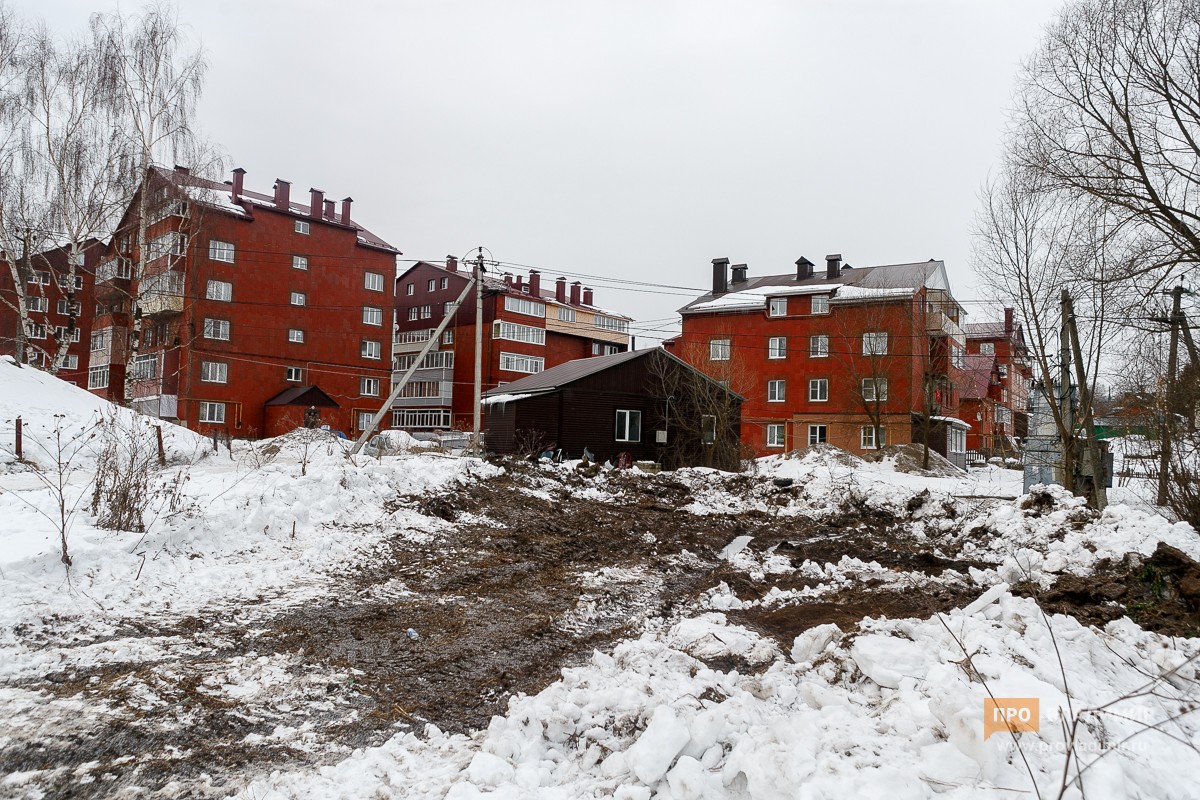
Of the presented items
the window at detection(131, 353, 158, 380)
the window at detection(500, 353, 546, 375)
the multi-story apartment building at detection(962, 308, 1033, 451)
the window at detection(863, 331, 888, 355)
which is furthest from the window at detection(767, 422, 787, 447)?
the window at detection(131, 353, 158, 380)

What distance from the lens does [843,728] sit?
344 cm

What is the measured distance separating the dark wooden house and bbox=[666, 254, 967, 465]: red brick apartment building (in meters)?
5.80

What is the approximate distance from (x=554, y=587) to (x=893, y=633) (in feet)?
15.0

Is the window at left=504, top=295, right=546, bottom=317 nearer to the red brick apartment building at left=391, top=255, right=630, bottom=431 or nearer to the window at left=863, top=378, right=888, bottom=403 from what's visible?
the red brick apartment building at left=391, top=255, right=630, bottom=431

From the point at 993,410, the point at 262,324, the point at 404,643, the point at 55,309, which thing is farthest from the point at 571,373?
the point at 993,410

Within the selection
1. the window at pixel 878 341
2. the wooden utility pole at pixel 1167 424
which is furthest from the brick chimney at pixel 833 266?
the wooden utility pole at pixel 1167 424

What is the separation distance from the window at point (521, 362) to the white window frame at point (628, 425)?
20974 millimetres

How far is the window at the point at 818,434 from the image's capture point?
39.2 meters

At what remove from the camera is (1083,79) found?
48.0 feet

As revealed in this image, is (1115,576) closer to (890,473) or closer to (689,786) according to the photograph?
(689,786)

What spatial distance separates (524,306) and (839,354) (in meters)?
23.9

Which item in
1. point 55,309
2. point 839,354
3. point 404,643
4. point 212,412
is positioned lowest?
point 404,643

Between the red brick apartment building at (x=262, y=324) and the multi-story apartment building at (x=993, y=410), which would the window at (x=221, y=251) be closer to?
the red brick apartment building at (x=262, y=324)

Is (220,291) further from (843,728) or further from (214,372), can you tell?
(843,728)
